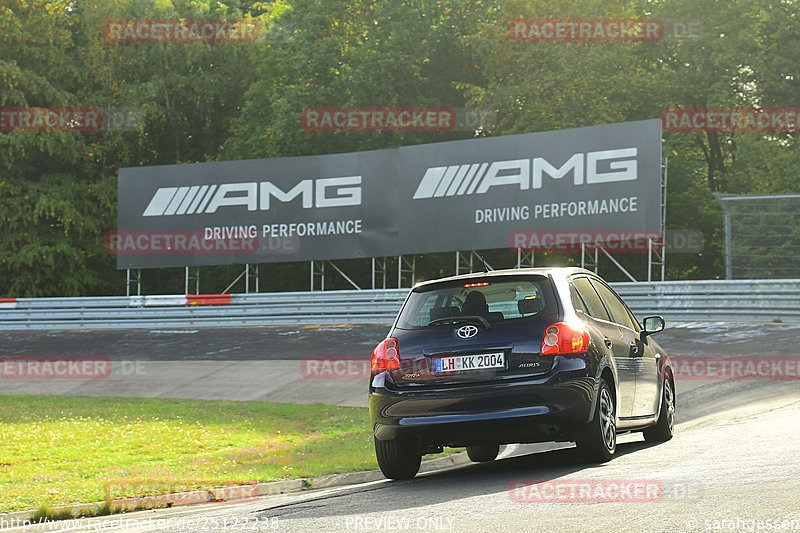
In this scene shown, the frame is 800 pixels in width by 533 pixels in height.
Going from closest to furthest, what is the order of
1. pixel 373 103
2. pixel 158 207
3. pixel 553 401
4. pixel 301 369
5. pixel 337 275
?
pixel 553 401 < pixel 301 369 < pixel 158 207 < pixel 337 275 < pixel 373 103

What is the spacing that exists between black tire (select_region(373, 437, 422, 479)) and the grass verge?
4.59 feet

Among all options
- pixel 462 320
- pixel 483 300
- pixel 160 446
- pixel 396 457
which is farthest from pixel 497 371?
pixel 160 446

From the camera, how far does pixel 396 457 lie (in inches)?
338

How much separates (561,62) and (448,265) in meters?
7.87

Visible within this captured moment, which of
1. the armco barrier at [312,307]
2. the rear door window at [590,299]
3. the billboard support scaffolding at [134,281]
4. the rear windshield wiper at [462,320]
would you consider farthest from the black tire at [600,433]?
the billboard support scaffolding at [134,281]

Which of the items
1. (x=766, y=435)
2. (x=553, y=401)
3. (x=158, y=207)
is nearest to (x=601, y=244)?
(x=158, y=207)

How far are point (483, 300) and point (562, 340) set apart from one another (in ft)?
2.47

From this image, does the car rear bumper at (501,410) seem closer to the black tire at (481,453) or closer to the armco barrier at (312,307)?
the black tire at (481,453)

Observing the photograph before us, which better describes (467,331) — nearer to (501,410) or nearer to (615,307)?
(501,410)

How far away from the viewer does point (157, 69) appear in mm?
43062

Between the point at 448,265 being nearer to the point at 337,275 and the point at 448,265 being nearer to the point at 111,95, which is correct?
the point at 337,275

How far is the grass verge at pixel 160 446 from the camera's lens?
9242 mm

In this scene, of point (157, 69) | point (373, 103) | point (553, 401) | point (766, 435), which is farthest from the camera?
point (157, 69)

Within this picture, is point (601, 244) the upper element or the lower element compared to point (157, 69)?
lower
